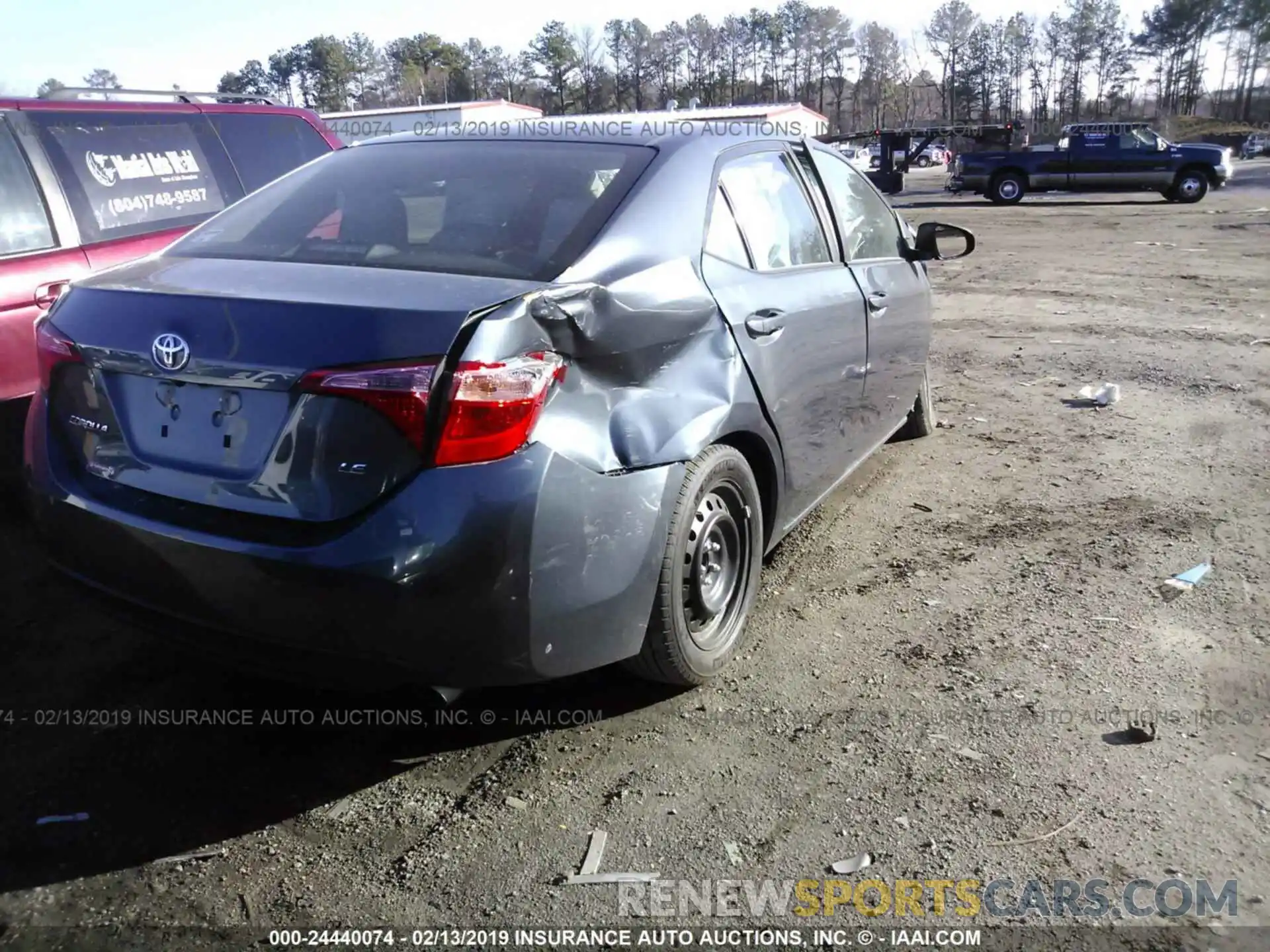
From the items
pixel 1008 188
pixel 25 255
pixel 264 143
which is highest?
pixel 264 143

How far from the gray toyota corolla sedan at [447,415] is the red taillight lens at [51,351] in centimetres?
1

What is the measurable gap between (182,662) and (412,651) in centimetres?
143

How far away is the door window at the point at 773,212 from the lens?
357 cm

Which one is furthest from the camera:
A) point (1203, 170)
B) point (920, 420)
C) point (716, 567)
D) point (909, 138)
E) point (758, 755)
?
point (909, 138)

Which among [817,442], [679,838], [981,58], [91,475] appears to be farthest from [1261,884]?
[981,58]

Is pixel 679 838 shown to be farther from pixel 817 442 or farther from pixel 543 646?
pixel 817 442

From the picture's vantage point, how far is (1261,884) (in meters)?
2.41

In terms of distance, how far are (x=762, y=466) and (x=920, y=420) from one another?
9.19 ft

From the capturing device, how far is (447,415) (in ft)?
7.73

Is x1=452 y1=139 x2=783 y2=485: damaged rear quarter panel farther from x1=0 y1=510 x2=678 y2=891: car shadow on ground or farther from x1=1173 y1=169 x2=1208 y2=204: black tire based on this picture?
x1=1173 y1=169 x2=1208 y2=204: black tire

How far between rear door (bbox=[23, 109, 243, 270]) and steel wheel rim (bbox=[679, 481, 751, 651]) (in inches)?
137

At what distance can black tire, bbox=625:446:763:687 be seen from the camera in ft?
9.53

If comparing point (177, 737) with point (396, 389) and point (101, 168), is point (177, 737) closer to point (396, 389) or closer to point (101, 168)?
point (396, 389)

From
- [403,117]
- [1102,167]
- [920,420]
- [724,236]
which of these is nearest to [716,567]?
[724,236]
